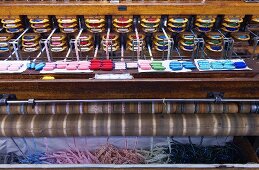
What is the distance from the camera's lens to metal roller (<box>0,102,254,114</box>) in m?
2.21

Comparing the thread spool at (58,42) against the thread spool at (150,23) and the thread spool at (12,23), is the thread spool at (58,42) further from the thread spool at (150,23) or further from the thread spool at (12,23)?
the thread spool at (150,23)

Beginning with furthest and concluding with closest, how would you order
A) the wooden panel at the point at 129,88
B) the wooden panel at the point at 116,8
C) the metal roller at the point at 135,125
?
1. the wooden panel at the point at 116,8
2. the metal roller at the point at 135,125
3. the wooden panel at the point at 129,88

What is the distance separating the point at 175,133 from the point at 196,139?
24.0 inches

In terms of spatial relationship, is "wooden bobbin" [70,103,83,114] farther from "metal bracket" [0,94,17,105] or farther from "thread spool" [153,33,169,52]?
"thread spool" [153,33,169,52]

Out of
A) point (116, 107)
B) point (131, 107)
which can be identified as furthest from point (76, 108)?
point (131, 107)

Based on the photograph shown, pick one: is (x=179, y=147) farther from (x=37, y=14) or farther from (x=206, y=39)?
(x=37, y=14)

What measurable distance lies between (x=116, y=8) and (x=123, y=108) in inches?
40.2

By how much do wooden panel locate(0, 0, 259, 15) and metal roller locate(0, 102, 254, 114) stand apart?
0.95m

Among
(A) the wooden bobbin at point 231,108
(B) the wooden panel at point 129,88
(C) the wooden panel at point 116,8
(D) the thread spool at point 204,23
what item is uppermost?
(C) the wooden panel at point 116,8

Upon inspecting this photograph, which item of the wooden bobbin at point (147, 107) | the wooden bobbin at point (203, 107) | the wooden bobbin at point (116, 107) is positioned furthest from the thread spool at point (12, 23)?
the wooden bobbin at point (203, 107)

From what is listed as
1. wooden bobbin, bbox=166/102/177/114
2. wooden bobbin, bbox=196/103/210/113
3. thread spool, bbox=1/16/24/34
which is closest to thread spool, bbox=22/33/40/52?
thread spool, bbox=1/16/24/34

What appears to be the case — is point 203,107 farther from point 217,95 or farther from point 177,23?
point 177,23

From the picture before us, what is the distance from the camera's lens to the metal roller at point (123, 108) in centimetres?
221

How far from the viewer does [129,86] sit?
1981 millimetres
